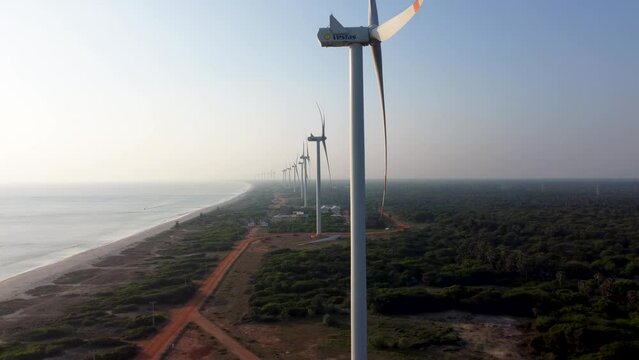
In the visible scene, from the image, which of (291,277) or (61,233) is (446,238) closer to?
(291,277)

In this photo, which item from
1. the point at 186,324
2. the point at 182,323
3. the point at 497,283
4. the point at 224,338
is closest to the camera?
the point at 224,338

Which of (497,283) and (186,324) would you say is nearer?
(186,324)

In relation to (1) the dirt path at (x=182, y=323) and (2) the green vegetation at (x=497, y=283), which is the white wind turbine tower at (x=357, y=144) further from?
(2) the green vegetation at (x=497, y=283)

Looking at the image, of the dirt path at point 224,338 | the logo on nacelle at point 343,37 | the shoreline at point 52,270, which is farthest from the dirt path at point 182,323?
the shoreline at point 52,270

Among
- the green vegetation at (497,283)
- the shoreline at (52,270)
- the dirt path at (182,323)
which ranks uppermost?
the green vegetation at (497,283)

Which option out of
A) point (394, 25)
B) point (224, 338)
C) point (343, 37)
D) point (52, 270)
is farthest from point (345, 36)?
point (52, 270)

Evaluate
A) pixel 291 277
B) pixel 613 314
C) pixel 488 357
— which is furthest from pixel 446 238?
pixel 488 357

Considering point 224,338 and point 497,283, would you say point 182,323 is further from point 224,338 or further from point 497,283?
point 497,283
